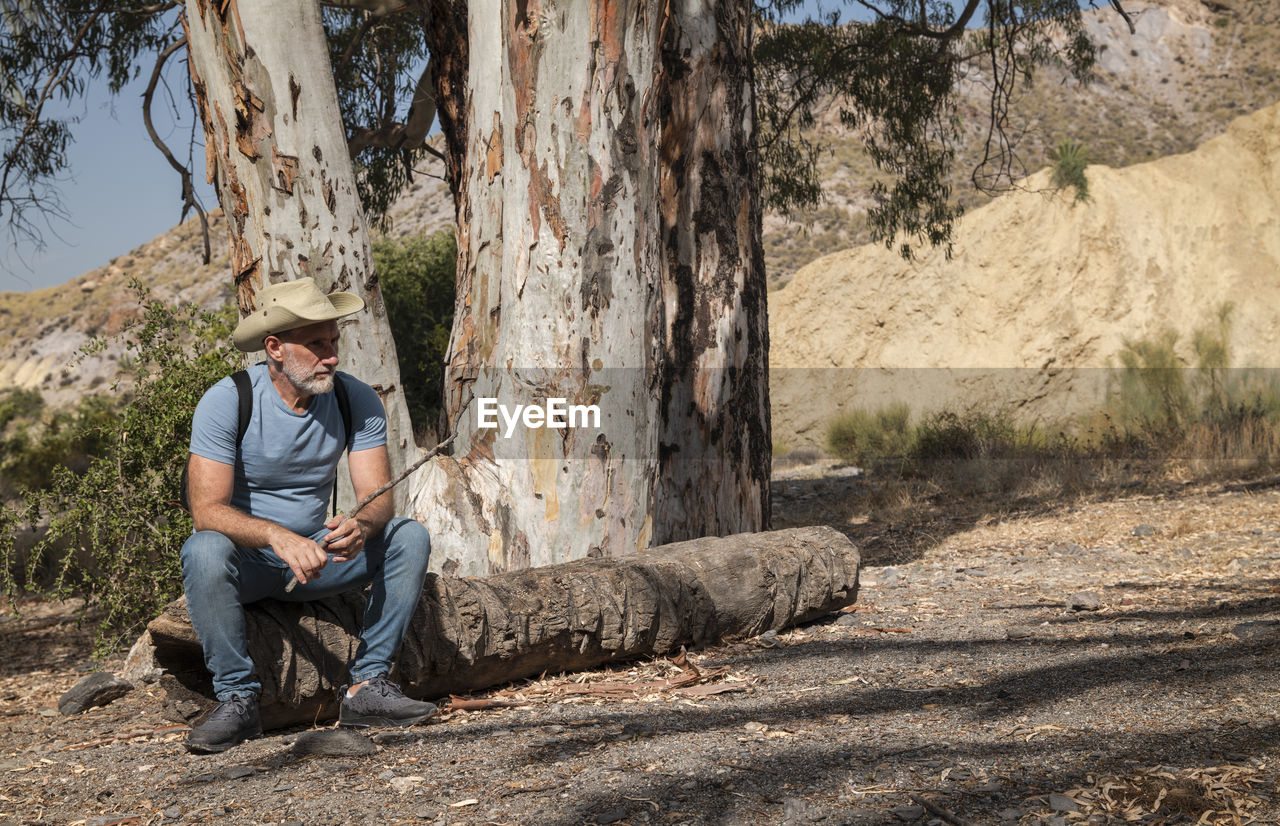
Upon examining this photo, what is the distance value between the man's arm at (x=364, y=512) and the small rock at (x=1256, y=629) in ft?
10.6

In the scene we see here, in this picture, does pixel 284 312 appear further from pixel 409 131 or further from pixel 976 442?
pixel 976 442

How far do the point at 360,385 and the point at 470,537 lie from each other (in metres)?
1.16

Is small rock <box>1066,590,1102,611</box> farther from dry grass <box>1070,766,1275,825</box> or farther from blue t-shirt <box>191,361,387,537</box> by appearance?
blue t-shirt <box>191,361,387,537</box>

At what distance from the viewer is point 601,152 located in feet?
15.9

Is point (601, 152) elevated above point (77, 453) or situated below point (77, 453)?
above

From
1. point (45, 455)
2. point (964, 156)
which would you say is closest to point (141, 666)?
point (45, 455)

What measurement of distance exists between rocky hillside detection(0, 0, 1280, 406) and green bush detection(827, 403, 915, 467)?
12581 mm

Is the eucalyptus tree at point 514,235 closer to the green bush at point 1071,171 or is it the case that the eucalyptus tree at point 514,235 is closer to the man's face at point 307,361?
the man's face at point 307,361

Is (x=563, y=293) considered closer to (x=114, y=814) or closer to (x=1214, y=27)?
(x=114, y=814)

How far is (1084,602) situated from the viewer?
5.15 metres

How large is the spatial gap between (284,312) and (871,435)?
46.0ft

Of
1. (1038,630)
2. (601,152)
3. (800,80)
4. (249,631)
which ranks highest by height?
(800,80)

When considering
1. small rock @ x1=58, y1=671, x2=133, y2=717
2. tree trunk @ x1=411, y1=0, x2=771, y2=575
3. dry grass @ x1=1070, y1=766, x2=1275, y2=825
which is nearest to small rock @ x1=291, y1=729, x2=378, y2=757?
tree trunk @ x1=411, y1=0, x2=771, y2=575

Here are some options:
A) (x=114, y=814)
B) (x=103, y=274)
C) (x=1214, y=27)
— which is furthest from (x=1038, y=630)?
(x=1214, y=27)
